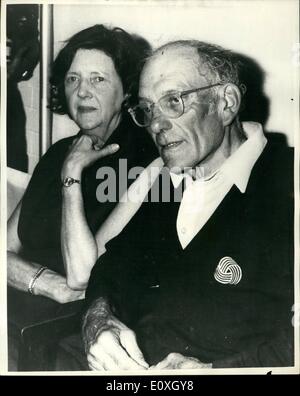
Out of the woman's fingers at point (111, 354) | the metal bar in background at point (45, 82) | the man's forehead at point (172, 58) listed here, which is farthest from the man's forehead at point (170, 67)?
the woman's fingers at point (111, 354)

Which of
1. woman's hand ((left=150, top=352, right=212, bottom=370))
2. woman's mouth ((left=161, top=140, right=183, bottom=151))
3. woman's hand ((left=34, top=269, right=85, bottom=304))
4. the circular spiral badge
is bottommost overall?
woman's hand ((left=150, top=352, right=212, bottom=370))

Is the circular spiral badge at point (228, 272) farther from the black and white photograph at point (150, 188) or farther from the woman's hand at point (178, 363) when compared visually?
the woman's hand at point (178, 363)

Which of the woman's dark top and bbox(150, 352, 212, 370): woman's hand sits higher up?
the woman's dark top

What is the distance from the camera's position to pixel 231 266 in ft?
6.56

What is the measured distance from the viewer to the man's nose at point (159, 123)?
2023 millimetres

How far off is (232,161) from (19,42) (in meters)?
0.81

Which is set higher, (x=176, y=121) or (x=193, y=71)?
(x=193, y=71)

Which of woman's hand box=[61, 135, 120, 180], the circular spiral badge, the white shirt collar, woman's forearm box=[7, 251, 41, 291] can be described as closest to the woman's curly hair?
woman's hand box=[61, 135, 120, 180]

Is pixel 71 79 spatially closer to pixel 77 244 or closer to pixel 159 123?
pixel 159 123

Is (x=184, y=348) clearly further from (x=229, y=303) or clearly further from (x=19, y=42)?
(x=19, y=42)

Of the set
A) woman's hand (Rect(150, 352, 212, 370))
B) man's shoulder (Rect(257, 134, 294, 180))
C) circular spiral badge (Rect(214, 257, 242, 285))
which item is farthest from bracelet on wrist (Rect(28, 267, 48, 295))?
man's shoulder (Rect(257, 134, 294, 180))

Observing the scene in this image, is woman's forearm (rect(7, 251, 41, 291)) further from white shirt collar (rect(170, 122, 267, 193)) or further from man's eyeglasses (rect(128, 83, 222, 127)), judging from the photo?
white shirt collar (rect(170, 122, 267, 193))

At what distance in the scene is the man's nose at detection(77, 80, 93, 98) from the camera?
2.06 meters

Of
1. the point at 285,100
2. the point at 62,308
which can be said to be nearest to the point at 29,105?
the point at 62,308
